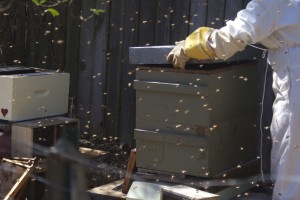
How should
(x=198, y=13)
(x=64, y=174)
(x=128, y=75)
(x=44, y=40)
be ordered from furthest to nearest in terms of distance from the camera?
(x=44, y=40)
(x=128, y=75)
(x=198, y=13)
(x=64, y=174)

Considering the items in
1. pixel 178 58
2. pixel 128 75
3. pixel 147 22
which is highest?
pixel 147 22

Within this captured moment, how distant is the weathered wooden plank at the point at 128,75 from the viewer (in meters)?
4.79

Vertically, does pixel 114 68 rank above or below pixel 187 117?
above

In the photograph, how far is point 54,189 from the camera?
3.71 feet

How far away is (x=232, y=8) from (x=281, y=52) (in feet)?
3.69

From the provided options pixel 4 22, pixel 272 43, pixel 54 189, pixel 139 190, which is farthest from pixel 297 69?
pixel 4 22

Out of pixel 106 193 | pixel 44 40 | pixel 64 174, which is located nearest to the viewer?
pixel 64 174

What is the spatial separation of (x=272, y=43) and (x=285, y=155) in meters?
0.58

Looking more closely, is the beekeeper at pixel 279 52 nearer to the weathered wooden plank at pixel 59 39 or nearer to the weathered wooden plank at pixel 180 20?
the weathered wooden plank at pixel 180 20

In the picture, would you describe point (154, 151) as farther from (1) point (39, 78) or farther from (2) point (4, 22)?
(2) point (4, 22)

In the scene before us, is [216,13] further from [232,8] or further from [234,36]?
[234,36]

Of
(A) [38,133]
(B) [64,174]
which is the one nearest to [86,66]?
(A) [38,133]

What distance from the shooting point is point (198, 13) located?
14.6 ft

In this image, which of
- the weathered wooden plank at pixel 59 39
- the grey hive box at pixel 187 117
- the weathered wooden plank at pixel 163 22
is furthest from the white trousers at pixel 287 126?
the weathered wooden plank at pixel 59 39
